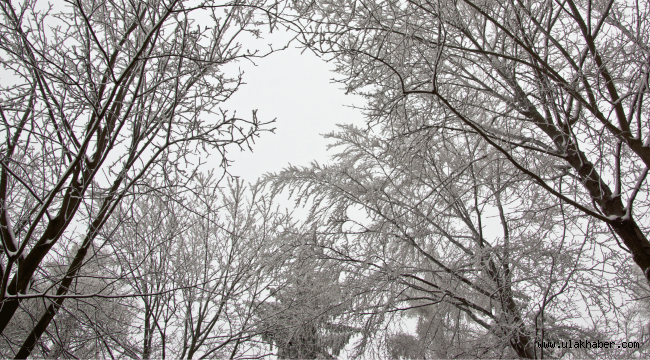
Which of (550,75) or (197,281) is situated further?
(197,281)

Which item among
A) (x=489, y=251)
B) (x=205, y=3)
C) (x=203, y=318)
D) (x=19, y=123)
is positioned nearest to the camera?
(x=205, y=3)

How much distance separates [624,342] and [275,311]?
4314 millimetres

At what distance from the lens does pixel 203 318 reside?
221 inches

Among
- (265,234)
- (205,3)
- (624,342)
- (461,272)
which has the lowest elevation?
(624,342)

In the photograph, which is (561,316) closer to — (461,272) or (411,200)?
(461,272)

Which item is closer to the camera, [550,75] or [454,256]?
[550,75]

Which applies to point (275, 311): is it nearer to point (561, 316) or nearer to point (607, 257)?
→ point (561, 316)

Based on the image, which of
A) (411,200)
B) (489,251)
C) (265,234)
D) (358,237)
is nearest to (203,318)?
(265,234)

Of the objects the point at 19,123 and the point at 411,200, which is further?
the point at 411,200

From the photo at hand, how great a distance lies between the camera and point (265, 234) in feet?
21.8

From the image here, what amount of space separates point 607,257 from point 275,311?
169 inches

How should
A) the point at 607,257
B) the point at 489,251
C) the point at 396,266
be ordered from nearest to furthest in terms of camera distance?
1. the point at 607,257
2. the point at 489,251
3. the point at 396,266

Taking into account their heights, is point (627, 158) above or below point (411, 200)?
below

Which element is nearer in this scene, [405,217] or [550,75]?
[550,75]
